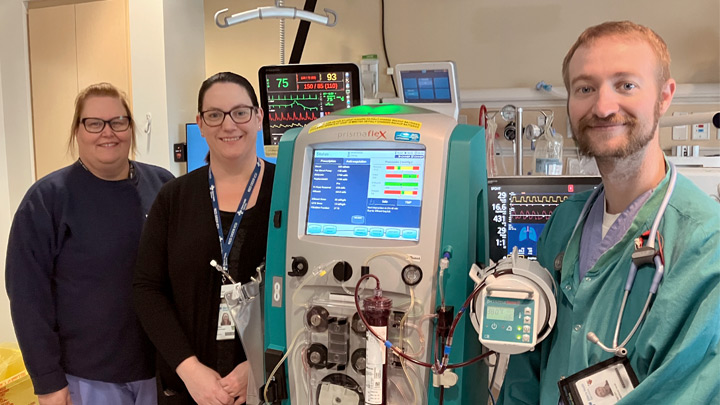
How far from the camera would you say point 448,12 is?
10.4 feet

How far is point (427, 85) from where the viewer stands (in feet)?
7.07

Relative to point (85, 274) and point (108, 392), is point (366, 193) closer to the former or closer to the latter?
point (85, 274)

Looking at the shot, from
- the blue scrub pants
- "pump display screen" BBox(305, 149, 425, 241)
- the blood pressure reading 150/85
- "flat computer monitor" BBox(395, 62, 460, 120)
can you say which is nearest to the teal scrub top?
the blood pressure reading 150/85

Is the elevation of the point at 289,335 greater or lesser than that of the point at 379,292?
lesser

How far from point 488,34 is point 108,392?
8.19ft

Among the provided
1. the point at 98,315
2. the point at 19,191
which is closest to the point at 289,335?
the point at 98,315

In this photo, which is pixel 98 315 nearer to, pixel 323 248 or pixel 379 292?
pixel 323 248

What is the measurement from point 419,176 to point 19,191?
10.9 feet

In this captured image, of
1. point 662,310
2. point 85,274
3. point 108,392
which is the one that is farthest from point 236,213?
point 662,310

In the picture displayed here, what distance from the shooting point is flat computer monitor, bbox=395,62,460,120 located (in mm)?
2109

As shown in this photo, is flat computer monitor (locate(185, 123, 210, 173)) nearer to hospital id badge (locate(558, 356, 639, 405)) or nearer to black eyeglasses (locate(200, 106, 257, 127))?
black eyeglasses (locate(200, 106, 257, 127))

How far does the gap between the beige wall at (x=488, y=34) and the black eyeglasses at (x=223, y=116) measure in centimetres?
183

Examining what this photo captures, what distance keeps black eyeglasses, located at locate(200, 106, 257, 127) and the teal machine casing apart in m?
0.24

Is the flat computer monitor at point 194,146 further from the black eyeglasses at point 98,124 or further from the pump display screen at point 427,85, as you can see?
the black eyeglasses at point 98,124
